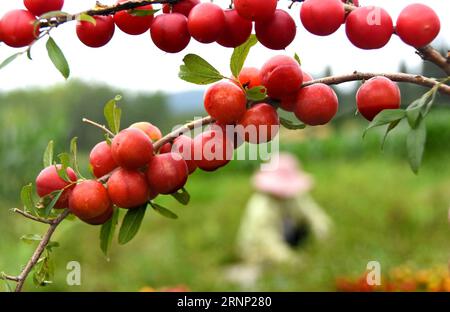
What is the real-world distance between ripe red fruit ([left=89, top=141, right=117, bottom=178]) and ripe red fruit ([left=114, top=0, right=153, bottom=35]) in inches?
4.2

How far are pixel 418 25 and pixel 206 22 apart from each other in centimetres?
17

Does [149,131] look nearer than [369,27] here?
No

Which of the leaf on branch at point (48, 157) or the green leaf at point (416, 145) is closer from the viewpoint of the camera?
the green leaf at point (416, 145)

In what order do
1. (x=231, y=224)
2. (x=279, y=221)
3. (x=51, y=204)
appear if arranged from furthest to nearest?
(x=231, y=224), (x=279, y=221), (x=51, y=204)

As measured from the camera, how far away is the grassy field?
3518mm

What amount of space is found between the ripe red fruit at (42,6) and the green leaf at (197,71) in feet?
0.39

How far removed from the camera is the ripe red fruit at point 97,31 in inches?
25.0

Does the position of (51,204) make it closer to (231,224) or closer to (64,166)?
(64,166)

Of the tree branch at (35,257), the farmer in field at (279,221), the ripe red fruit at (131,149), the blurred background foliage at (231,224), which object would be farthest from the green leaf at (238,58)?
the farmer in field at (279,221)

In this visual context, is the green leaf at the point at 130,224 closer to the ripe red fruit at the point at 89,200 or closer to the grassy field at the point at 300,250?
the ripe red fruit at the point at 89,200

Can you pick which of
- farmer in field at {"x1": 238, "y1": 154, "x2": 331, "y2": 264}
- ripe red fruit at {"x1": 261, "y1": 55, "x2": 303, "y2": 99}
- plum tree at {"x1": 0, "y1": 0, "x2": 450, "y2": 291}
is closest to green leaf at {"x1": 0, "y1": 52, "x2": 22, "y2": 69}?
plum tree at {"x1": 0, "y1": 0, "x2": 450, "y2": 291}

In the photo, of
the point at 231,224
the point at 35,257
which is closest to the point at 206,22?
the point at 35,257

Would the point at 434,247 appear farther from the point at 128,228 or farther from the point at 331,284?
the point at 128,228

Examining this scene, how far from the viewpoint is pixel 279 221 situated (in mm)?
4387
